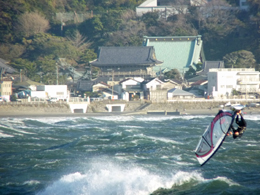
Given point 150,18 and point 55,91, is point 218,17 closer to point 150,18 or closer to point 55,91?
point 150,18

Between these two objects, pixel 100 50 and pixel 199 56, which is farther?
pixel 199 56

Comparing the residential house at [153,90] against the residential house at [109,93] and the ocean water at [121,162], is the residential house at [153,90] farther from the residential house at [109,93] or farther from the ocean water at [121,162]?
the ocean water at [121,162]

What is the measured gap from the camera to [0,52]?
60.5 m

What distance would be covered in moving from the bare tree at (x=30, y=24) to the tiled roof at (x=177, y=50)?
1813cm

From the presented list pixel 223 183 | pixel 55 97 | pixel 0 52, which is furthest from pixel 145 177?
pixel 0 52

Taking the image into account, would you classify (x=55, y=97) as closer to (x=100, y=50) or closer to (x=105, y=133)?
(x=100, y=50)

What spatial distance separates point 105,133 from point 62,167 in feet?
29.4

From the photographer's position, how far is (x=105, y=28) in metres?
67.6

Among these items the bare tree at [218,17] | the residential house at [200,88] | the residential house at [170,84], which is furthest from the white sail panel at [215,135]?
the bare tree at [218,17]

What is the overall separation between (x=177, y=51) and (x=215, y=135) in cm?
4636

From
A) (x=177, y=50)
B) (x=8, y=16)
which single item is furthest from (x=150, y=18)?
A: (x=8, y=16)

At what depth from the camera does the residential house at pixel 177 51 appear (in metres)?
55.5

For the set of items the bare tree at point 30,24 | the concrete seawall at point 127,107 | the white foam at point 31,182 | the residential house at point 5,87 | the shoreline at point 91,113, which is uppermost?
the bare tree at point 30,24

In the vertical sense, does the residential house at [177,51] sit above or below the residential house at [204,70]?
above
